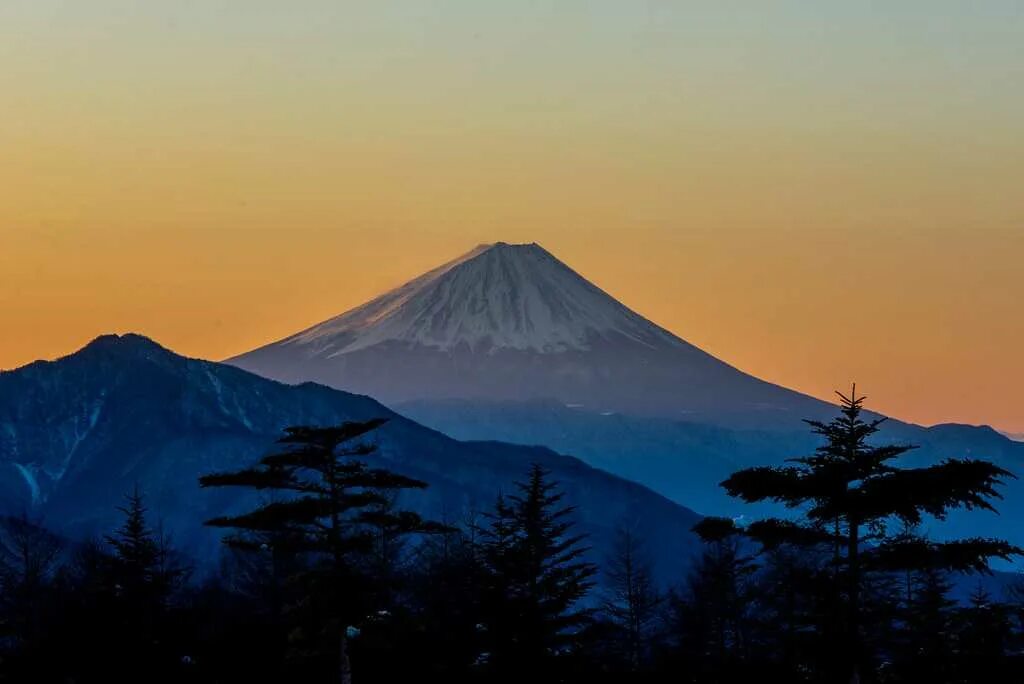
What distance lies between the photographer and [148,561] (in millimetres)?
52562

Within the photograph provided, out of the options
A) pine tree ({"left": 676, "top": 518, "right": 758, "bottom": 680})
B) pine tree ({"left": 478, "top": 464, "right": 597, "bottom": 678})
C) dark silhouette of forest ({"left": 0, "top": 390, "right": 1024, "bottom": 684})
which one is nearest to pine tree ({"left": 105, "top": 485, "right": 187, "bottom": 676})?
dark silhouette of forest ({"left": 0, "top": 390, "right": 1024, "bottom": 684})

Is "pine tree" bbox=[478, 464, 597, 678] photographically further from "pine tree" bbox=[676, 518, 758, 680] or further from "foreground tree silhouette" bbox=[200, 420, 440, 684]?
"pine tree" bbox=[676, 518, 758, 680]

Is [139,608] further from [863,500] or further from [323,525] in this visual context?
[863,500]

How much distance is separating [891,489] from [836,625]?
10.5ft

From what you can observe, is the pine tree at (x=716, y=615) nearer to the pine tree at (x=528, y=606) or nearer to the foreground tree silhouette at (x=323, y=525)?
the pine tree at (x=528, y=606)

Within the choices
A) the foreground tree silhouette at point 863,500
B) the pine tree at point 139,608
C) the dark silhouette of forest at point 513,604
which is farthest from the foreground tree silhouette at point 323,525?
the pine tree at point 139,608

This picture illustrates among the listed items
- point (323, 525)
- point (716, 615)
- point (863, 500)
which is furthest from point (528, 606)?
point (716, 615)

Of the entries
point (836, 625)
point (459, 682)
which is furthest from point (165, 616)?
point (836, 625)

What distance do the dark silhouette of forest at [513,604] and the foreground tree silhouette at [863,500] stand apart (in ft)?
0.13

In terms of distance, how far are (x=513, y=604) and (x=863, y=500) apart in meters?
15.9

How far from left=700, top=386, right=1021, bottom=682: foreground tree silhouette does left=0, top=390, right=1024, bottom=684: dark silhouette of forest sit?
40 millimetres

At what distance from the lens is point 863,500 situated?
104 ft

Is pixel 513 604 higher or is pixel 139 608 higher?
pixel 139 608

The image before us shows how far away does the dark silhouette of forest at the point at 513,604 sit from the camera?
106 feet
